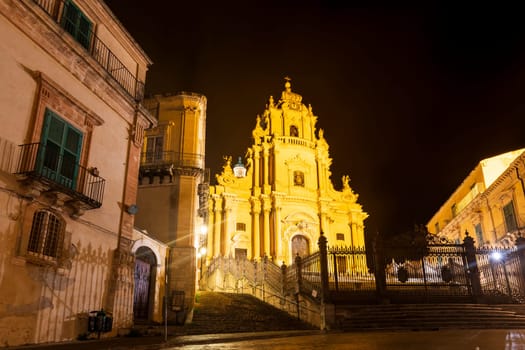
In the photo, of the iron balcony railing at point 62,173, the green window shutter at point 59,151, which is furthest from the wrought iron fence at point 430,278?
the green window shutter at point 59,151

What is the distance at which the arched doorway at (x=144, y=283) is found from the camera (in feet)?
51.3

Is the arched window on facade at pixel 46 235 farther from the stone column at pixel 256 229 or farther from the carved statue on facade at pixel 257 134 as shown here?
the carved statue on facade at pixel 257 134

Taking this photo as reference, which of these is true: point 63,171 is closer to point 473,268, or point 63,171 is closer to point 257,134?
point 473,268

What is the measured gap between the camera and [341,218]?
41.4 m

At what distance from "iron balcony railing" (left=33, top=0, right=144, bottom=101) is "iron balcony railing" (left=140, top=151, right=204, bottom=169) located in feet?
19.3

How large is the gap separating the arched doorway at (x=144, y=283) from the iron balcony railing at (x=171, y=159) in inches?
224

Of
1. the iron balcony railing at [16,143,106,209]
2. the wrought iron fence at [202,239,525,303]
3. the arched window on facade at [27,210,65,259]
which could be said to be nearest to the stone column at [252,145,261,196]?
the wrought iron fence at [202,239,525,303]

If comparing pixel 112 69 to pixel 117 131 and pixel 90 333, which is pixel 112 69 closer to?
pixel 117 131

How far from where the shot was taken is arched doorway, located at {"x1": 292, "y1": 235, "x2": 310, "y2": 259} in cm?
3812

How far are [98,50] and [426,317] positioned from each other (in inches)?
593

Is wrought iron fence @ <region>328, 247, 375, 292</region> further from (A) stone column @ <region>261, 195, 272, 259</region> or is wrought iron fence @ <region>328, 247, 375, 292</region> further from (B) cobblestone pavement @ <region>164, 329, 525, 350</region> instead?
(A) stone column @ <region>261, 195, 272, 259</region>

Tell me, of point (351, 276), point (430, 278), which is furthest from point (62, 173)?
point (430, 278)

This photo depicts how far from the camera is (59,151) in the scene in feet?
36.2

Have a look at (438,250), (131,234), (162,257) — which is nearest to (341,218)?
(438,250)
